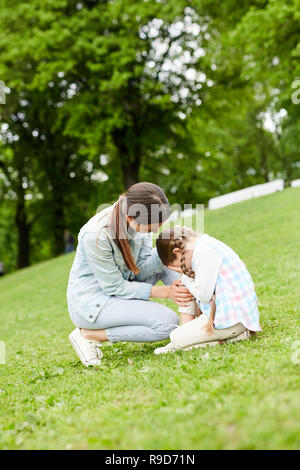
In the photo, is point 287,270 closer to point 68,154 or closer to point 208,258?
point 208,258

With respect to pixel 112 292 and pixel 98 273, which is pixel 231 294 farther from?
pixel 98 273

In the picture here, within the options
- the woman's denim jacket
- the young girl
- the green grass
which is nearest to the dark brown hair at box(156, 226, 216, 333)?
the young girl

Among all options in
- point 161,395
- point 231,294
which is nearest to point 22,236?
point 231,294

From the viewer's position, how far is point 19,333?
923 cm

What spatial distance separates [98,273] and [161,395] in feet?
5.71

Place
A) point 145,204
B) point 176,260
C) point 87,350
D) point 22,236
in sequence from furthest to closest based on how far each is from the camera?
point 22,236
point 87,350
point 176,260
point 145,204

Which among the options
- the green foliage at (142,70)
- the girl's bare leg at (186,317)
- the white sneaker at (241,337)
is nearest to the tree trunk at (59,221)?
the green foliage at (142,70)

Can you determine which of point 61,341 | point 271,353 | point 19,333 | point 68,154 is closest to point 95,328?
point 271,353

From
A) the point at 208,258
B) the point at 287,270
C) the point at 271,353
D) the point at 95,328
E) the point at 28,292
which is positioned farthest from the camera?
the point at 28,292

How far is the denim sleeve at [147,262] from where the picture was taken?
219 inches

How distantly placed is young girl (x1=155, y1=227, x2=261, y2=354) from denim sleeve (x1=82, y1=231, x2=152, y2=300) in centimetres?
50

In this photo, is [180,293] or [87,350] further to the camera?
[87,350]

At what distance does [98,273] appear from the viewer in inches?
201
